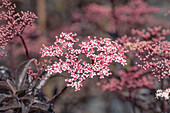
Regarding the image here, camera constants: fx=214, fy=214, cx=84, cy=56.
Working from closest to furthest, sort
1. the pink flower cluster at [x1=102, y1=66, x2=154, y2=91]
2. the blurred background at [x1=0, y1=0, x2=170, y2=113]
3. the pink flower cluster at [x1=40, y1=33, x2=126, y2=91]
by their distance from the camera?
the pink flower cluster at [x1=40, y1=33, x2=126, y2=91] → the pink flower cluster at [x1=102, y1=66, x2=154, y2=91] → the blurred background at [x1=0, y1=0, x2=170, y2=113]

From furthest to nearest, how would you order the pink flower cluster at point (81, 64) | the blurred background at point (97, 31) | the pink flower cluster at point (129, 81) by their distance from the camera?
the blurred background at point (97, 31) → the pink flower cluster at point (129, 81) → the pink flower cluster at point (81, 64)

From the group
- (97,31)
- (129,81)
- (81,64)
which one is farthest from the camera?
(97,31)

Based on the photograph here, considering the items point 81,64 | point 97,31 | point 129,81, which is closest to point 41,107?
point 81,64

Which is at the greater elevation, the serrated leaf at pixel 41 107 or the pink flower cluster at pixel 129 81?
the pink flower cluster at pixel 129 81

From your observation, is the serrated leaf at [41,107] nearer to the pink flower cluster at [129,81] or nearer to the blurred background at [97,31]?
the blurred background at [97,31]

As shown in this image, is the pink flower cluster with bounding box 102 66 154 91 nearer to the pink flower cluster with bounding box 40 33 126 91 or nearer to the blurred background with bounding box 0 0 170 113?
the blurred background with bounding box 0 0 170 113

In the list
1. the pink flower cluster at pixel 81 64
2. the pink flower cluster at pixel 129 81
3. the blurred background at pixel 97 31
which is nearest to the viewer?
the pink flower cluster at pixel 81 64

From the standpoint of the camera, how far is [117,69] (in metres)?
1.19

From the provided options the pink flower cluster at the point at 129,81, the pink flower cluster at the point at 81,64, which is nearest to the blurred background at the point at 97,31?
the pink flower cluster at the point at 129,81

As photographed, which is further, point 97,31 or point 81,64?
point 97,31

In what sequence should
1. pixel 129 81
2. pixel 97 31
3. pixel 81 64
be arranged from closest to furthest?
1. pixel 81 64
2. pixel 129 81
3. pixel 97 31

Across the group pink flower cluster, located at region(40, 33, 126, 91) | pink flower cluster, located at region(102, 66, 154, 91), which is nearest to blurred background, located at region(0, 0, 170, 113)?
pink flower cluster, located at region(102, 66, 154, 91)

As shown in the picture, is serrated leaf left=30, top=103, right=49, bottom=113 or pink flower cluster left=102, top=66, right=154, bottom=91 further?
pink flower cluster left=102, top=66, right=154, bottom=91

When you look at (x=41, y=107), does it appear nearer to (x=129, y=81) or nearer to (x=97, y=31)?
(x=129, y=81)
